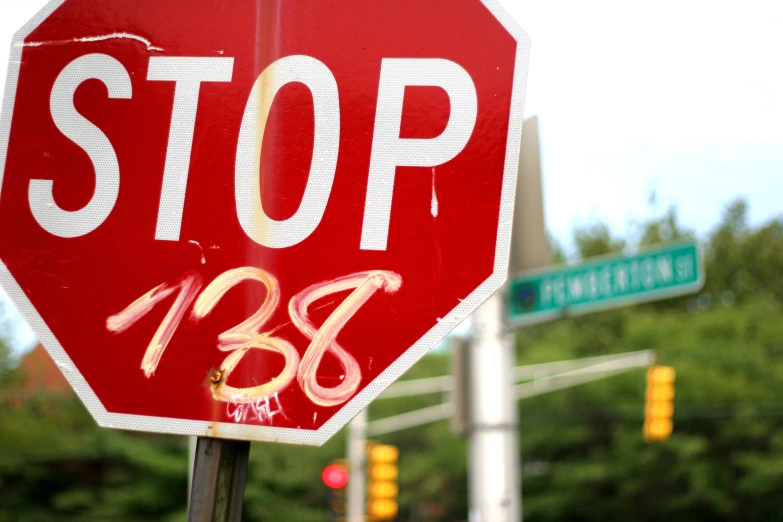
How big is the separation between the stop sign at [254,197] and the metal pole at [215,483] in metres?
0.04

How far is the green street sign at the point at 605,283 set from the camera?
27.6 ft

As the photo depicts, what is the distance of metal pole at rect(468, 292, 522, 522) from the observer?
8414mm

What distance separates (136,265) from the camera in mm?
1705

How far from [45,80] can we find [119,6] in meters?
0.17

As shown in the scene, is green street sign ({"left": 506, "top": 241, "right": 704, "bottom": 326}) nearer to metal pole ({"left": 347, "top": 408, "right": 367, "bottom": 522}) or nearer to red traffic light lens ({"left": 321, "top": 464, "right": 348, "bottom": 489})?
metal pole ({"left": 347, "top": 408, "right": 367, "bottom": 522})

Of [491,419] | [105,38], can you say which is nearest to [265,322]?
[105,38]

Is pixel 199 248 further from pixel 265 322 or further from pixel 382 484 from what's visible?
pixel 382 484

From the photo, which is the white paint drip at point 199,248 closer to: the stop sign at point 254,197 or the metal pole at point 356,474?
the stop sign at point 254,197

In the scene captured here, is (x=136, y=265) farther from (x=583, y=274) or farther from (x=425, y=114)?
(x=583, y=274)

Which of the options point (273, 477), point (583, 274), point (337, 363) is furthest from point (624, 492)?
point (337, 363)

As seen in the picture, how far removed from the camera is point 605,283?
865cm

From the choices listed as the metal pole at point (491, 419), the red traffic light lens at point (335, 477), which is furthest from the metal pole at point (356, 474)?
the metal pole at point (491, 419)

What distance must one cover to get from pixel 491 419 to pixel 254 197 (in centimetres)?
708

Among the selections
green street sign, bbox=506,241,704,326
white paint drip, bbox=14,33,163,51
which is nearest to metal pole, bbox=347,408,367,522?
green street sign, bbox=506,241,704,326
